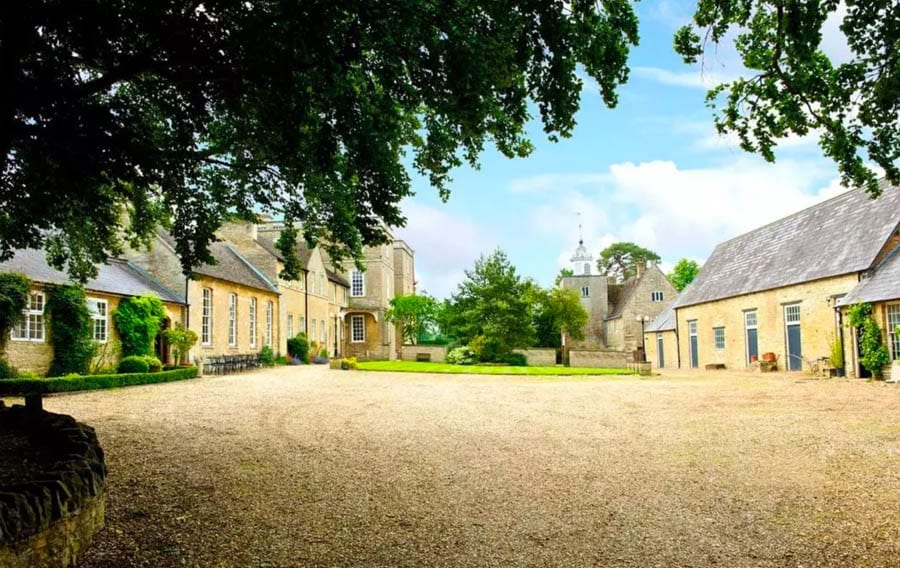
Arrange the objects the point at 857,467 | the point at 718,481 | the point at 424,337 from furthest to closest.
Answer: the point at 424,337, the point at 857,467, the point at 718,481

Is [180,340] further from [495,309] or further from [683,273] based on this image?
[683,273]

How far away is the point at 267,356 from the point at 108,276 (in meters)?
11.5

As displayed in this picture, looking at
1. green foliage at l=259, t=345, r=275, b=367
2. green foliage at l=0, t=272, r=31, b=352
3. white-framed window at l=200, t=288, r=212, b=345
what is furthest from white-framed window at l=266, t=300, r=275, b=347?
green foliage at l=0, t=272, r=31, b=352

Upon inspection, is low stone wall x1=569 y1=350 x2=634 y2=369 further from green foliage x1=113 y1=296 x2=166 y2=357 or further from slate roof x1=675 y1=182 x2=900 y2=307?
green foliage x1=113 y1=296 x2=166 y2=357

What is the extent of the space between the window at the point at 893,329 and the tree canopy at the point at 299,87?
16994 mm

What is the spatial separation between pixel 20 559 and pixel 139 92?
26.4 feet

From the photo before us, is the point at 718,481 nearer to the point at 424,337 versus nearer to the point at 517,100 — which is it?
the point at 517,100

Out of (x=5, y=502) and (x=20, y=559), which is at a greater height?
(x=5, y=502)

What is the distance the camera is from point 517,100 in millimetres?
7434

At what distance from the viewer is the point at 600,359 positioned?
104ft

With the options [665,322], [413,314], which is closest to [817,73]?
[665,322]

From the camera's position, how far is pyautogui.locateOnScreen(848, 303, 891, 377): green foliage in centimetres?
1925

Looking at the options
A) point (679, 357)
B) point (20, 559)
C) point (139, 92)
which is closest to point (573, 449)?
point (20, 559)

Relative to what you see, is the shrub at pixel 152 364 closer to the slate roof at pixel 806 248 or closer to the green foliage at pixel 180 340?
the green foliage at pixel 180 340
